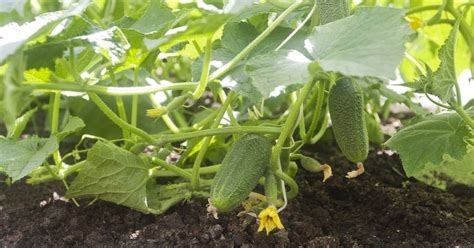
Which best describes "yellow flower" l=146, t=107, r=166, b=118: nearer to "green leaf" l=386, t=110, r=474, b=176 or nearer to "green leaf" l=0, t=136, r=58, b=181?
"green leaf" l=0, t=136, r=58, b=181

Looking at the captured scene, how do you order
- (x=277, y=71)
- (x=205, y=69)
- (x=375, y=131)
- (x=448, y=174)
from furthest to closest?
(x=375, y=131)
(x=448, y=174)
(x=205, y=69)
(x=277, y=71)

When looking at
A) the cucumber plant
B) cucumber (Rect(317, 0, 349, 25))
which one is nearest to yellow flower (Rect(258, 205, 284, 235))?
the cucumber plant

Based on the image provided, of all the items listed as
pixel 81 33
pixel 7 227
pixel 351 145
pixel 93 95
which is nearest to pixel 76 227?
pixel 7 227

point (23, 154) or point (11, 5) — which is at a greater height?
point (11, 5)

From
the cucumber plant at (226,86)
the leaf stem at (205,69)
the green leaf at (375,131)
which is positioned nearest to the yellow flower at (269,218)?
the cucumber plant at (226,86)

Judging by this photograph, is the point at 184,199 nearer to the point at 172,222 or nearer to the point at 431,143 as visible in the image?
the point at 172,222

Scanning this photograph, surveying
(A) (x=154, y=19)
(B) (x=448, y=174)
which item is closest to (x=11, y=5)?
(A) (x=154, y=19)

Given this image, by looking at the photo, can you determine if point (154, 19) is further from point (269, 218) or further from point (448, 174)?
point (448, 174)

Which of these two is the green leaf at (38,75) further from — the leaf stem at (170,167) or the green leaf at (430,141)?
the green leaf at (430,141)
